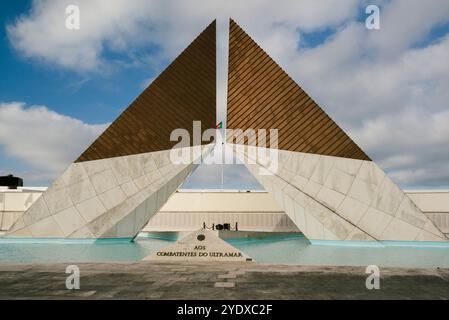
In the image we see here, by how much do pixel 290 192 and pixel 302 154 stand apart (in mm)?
1907

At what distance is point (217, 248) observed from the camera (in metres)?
7.14

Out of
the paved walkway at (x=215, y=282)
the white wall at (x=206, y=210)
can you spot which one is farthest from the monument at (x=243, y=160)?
the white wall at (x=206, y=210)

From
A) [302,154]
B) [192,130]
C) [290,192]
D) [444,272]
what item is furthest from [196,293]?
[192,130]

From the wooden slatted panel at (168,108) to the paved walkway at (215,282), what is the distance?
9942 mm

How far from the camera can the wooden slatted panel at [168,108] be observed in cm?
1606

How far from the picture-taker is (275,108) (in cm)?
1612

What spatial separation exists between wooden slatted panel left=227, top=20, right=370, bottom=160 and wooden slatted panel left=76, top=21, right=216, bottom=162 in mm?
1269

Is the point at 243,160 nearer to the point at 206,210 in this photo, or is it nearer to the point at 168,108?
the point at 168,108

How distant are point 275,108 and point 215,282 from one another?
12039 millimetres

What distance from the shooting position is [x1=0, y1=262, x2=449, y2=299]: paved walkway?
4.39 meters

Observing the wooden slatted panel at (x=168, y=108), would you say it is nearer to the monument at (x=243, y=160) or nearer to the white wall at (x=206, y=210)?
the monument at (x=243, y=160)
